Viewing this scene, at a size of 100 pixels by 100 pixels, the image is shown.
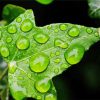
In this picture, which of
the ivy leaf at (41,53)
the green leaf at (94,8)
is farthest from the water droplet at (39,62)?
the green leaf at (94,8)

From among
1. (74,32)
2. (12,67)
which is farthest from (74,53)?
(12,67)

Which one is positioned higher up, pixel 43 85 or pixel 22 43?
pixel 22 43

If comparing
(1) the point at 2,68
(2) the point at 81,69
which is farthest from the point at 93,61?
(1) the point at 2,68

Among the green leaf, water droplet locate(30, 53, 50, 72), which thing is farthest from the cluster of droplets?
the green leaf

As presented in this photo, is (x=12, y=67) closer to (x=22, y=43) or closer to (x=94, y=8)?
(x=22, y=43)

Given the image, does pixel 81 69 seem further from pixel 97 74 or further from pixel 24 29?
pixel 24 29

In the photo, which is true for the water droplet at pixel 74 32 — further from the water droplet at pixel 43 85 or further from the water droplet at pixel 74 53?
the water droplet at pixel 43 85
